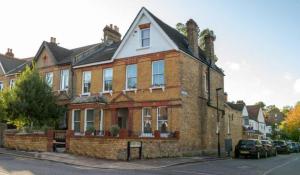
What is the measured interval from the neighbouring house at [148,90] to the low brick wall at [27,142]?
2.24 meters

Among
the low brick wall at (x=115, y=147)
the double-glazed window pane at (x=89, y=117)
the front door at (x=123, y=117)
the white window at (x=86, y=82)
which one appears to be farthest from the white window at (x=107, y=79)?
the low brick wall at (x=115, y=147)

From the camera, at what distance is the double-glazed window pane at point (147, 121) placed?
26.2 m

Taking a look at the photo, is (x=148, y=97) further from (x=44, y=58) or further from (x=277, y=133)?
(x=277, y=133)

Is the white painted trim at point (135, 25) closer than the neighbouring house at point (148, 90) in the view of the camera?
No

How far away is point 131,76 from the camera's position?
2798 centimetres

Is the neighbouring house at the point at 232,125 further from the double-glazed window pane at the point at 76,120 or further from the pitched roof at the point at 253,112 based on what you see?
the pitched roof at the point at 253,112

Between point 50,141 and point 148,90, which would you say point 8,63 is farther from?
point 148,90

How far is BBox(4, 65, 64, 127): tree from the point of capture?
27.3m

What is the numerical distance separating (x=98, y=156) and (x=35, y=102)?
10147 millimetres

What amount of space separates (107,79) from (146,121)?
5.80m

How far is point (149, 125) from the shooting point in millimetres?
26219

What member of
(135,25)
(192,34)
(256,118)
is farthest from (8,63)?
(256,118)

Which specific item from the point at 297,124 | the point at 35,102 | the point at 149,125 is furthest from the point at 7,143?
the point at 297,124

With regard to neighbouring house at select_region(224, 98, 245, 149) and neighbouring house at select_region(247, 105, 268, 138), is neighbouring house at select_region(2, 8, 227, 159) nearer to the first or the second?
neighbouring house at select_region(224, 98, 245, 149)
